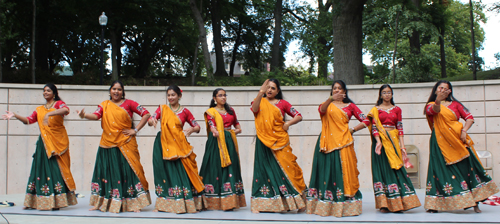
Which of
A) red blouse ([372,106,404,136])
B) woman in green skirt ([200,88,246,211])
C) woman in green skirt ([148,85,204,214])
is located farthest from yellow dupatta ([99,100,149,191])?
red blouse ([372,106,404,136])

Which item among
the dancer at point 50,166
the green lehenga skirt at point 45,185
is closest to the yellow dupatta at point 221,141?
the dancer at point 50,166

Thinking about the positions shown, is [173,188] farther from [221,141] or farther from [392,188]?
[392,188]

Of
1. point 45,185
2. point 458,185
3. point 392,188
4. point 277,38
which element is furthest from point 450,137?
point 277,38

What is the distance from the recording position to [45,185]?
600 cm

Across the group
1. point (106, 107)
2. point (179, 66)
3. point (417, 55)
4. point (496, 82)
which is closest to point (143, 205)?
point (106, 107)

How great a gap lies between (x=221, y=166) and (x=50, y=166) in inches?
91.4

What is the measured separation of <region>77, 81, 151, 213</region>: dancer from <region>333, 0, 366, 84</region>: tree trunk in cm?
637

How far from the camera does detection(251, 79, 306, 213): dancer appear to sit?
558 cm

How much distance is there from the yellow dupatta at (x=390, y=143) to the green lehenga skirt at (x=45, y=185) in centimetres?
419

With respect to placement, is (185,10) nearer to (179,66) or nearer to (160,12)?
(160,12)

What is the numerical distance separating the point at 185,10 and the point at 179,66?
996cm

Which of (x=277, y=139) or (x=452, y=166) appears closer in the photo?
(x=452, y=166)

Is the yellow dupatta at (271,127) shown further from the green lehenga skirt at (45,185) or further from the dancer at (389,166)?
the green lehenga skirt at (45,185)

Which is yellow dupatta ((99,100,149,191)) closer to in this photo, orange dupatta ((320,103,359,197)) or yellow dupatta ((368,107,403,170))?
orange dupatta ((320,103,359,197))
